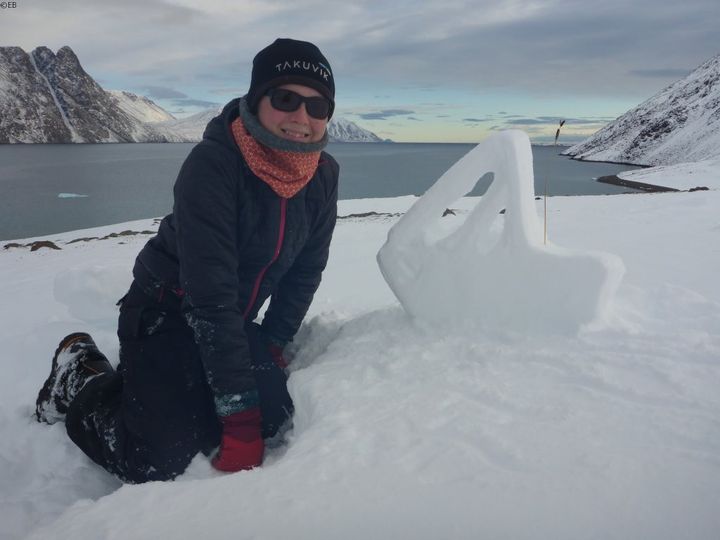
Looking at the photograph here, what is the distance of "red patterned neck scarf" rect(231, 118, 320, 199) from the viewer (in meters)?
2.53

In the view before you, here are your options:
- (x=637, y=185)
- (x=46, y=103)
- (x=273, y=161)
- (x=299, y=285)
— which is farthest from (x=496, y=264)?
(x=46, y=103)

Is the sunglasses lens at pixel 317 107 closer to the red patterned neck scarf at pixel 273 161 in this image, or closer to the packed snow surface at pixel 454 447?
the red patterned neck scarf at pixel 273 161

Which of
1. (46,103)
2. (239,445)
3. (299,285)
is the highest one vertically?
(46,103)

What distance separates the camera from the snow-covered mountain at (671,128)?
84312 millimetres

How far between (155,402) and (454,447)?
65.5 inches

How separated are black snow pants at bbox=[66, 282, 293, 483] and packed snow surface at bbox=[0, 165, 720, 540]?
169 millimetres

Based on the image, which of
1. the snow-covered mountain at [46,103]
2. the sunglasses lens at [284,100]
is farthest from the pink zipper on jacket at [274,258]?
the snow-covered mountain at [46,103]

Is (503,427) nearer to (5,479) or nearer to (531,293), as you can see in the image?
(531,293)

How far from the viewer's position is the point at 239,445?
2453 mm

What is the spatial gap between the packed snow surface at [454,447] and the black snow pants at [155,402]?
0.55 feet

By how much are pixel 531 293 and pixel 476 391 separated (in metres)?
0.76

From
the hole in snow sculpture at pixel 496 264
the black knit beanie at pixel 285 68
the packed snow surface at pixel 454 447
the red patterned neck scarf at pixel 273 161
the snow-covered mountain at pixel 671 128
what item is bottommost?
the packed snow surface at pixel 454 447

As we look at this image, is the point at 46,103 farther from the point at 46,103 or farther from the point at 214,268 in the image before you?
the point at 214,268

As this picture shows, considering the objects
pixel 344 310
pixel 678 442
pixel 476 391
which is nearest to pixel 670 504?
pixel 678 442
